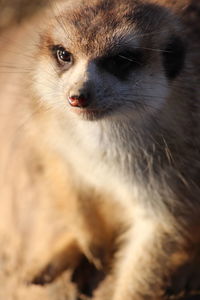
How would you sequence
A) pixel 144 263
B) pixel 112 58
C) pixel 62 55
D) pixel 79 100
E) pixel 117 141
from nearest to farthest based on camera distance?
1. pixel 79 100
2. pixel 112 58
3. pixel 62 55
4. pixel 117 141
5. pixel 144 263

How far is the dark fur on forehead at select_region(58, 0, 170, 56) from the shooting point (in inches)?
93.0

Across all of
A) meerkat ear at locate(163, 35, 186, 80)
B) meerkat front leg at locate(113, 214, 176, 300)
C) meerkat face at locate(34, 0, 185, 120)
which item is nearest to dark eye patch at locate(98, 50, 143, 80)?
meerkat face at locate(34, 0, 185, 120)

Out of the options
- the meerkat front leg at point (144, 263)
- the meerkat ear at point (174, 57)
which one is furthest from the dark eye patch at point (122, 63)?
the meerkat front leg at point (144, 263)

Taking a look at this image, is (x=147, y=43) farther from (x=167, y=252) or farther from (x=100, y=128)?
(x=167, y=252)

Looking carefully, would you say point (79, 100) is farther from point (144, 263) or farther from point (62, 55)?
point (144, 263)

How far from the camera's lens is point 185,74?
102 inches

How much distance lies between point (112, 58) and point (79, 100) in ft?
0.70

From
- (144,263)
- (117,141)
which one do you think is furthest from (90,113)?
(144,263)

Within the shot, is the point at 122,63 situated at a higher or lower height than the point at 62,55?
lower

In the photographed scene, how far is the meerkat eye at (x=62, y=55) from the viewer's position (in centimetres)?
245

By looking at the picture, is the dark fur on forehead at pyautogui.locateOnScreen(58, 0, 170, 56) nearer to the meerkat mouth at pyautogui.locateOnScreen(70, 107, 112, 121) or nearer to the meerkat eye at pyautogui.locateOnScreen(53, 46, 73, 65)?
the meerkat eye at pyautogui.locateOnScreen(53, 46, 73, 65)

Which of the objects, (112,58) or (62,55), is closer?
(112,58)

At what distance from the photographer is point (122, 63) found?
7.81ft

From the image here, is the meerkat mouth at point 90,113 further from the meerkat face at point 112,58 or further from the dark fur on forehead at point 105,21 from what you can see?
the dark fur on forehead at point 105,21
